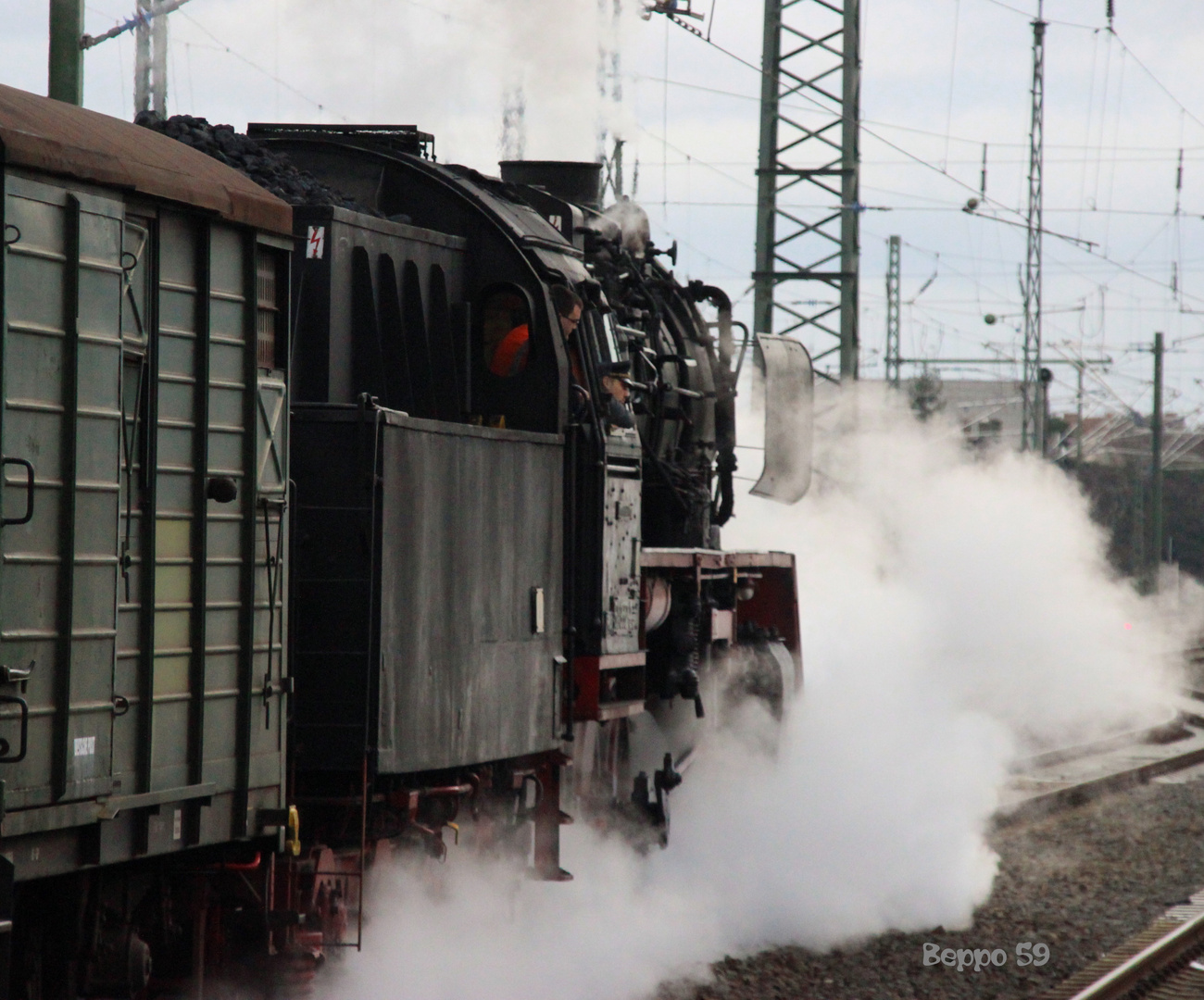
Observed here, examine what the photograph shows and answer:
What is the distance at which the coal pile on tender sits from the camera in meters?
8.30

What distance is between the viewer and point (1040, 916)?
11938 mm

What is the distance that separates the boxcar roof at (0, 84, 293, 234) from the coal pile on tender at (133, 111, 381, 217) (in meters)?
1.56

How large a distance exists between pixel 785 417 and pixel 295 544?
628cm

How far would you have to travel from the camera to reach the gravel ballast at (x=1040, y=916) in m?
9.88

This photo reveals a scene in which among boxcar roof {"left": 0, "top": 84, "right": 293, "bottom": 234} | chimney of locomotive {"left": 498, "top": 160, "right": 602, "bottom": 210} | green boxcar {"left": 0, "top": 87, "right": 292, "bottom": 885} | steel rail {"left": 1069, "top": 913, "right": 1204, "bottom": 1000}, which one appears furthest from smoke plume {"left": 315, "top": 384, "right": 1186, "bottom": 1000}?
chimney of locomotive {"left": 498, "top": 160, "right": 602, "bottom": 210}

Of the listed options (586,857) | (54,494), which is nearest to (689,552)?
(586,857)

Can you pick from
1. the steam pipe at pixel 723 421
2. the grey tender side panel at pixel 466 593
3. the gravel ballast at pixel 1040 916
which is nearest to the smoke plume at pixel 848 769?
the gravel ballast at pixel 1040 916

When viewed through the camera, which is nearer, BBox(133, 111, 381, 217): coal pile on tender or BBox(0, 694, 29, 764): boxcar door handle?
BBox(0, 694, 29, 764): boxcar door handle

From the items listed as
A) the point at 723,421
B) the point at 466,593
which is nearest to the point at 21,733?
the point at 466,593

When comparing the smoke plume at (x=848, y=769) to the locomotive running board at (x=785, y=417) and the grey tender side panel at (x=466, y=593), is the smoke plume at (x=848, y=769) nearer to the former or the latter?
the grey tender side panel at (x=466, y=593)

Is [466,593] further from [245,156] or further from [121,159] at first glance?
[121,159]

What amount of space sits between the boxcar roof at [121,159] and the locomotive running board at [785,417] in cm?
638

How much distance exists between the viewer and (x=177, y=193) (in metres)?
6.14

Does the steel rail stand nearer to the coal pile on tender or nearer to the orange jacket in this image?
the orange jacket
